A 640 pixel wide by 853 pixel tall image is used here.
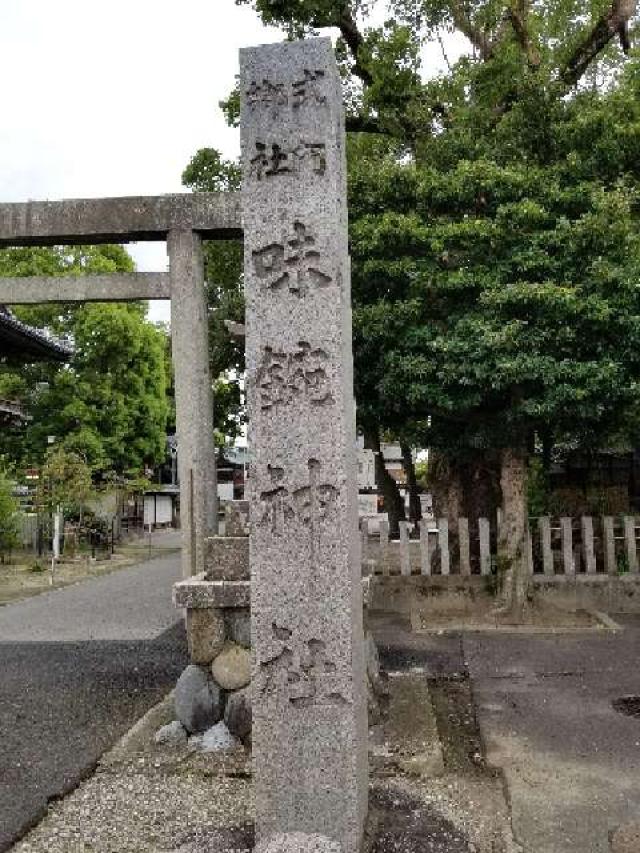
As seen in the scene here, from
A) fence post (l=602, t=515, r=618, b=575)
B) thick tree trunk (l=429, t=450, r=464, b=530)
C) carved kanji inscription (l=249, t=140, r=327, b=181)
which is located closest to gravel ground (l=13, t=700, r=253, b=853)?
carved kanji inscription (l=249, t=140, r=327, b=181)

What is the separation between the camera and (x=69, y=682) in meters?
6.99

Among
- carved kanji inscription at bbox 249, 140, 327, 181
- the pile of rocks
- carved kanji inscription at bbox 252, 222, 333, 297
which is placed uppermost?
carved kanji inscription at bbox 249, 140, 327, 181

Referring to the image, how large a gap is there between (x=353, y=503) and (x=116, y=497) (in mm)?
25036

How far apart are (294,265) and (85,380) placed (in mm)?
25220

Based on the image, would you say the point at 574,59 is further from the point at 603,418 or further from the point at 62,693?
the point at 62,693

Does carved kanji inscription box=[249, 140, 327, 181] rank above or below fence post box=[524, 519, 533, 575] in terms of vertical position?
above

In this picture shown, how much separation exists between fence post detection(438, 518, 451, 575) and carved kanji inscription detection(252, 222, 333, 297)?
7.72 meters

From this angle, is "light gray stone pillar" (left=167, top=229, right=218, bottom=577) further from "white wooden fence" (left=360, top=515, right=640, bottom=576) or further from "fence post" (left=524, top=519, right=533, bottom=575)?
"fence post" (left=524, top=519, right=533, bottom=575)

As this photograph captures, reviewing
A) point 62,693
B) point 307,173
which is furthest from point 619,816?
point 62,693

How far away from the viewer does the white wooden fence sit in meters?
10.6

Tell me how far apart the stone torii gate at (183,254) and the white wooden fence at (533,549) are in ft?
11.3

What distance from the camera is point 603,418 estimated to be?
9508 millimetres

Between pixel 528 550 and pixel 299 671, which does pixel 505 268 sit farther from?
pixel 299 671

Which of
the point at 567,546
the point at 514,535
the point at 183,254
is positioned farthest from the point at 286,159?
the point at 567,546
